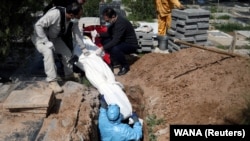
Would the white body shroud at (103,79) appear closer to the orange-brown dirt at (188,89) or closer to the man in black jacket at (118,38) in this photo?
the man in black jacket at (118,38)

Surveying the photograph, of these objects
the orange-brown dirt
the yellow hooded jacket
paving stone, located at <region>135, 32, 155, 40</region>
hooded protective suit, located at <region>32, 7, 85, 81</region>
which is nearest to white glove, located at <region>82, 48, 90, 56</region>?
hooded protective suit, located at <region>32, 7, 85, 81</region>

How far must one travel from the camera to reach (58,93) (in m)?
5.50

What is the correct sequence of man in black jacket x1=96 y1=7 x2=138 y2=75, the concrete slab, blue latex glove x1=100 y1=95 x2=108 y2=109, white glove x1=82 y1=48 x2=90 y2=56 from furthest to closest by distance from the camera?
man in black jacket x1=96 y1=7 x2=138 y2=75, white glove x1=82 y1=48 x2=90 y2=56, blue latex glove x1=100 y1=95 x2=108 y2=109, the concrete slab

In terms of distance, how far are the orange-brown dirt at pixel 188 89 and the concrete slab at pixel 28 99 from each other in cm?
171

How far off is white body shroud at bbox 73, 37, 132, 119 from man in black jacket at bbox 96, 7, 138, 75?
0.39 meters

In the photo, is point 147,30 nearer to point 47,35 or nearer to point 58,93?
point 47,35

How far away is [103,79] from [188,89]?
1.52m

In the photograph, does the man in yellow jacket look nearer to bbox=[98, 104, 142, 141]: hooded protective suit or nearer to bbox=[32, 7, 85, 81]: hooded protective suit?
bbox=[32, 7, 85, 81]: hooded protective suit

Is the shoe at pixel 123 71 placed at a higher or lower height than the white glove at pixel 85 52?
lower

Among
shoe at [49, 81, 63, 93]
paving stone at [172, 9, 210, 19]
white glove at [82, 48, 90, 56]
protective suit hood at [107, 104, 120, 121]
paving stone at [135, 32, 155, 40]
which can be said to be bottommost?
protective suit hood at [107, 104, 120, 121]

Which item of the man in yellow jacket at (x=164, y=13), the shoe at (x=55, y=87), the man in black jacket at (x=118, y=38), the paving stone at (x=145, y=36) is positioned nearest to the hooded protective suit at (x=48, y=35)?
the shoe at (x=55, y=87)

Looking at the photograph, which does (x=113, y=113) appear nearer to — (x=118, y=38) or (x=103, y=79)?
(x=103, y=79)

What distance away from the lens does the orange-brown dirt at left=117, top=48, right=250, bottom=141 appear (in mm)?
5348

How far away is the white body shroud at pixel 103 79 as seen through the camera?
5586mm
